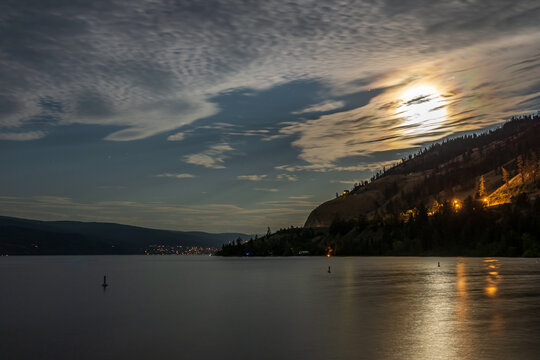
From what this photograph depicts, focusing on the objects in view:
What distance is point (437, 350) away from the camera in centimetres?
3469

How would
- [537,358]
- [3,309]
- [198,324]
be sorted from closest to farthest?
[537,358], [198,324], [3,309]

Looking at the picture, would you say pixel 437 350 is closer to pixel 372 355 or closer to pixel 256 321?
pixel 372 355

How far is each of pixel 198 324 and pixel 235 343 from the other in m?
12.2

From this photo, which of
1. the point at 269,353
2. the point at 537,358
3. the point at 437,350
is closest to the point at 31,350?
the point at 269,353

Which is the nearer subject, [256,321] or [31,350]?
[31,350]

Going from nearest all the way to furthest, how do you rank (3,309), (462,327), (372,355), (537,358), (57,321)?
(537,358)
(372,355)
(462,327)
(57,321)
(3,309)

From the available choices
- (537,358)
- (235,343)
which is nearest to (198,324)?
(235,343)

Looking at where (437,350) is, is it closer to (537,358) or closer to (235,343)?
(537,358)

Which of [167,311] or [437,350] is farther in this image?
[167,311]

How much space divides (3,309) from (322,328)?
47635mm

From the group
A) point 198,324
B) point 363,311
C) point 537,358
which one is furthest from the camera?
point 363,311

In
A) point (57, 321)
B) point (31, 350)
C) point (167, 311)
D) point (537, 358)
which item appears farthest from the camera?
point (167, 311)

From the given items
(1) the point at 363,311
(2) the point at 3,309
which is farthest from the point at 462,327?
(2) the point at 3,309

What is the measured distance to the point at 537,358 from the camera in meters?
31.2
